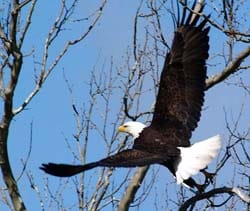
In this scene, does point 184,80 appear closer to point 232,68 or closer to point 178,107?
point 178,107

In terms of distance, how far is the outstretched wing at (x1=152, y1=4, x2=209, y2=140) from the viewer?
7285 mm

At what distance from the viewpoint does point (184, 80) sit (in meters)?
7.48

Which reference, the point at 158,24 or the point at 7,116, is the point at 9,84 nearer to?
the point at 7,116

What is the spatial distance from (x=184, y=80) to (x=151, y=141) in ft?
2.70

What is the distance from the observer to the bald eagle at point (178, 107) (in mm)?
6449

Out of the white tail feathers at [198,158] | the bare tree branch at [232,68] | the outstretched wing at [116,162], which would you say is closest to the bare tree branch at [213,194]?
the white tail feathers at [198,158]

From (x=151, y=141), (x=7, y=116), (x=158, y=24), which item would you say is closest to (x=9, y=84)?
(x=7, y=116)

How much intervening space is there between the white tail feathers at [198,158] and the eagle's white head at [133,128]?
96 cm

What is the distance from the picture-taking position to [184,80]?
7.48 metres

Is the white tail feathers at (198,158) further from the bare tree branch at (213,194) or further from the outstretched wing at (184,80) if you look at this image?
the outstretched wing at (184,80)

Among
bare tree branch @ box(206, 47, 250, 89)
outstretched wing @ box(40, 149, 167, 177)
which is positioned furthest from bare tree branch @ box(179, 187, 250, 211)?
bare tree branch @ box(206, 47, 250, 89)

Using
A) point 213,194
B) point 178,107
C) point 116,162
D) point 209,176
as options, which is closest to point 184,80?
point 178,107

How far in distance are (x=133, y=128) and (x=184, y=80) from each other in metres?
0.63

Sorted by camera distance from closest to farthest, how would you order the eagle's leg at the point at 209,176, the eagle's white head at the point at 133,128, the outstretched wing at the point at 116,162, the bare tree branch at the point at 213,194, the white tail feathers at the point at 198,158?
the bare tree branch at the point at 213,194 < the outstretched wing at the point at 116,162 < the white tail feathers at the point at 198,158 < the eagle's leg at the point at 209,176 < the eagle's white head at the point at 133,128
